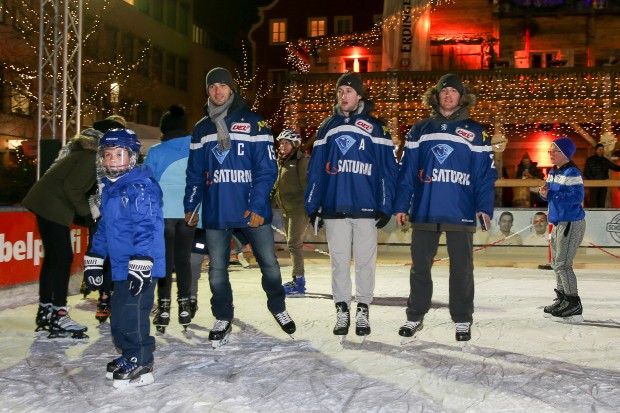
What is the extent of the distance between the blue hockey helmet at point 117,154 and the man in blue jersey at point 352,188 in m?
1.63

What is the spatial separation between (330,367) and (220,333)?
98 centimetres

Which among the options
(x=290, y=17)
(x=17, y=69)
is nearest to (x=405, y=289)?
(x=17, y=69)

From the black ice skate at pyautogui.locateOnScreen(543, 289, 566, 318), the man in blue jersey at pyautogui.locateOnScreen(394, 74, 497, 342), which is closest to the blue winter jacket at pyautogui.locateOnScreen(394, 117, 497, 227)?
the man in blue jersey at pyautogui.locateOnScreen(394, 74, 497, 342)

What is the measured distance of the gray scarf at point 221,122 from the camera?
5.60 metres

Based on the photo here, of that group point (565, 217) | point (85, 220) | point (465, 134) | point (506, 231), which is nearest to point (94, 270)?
point (85, 220)

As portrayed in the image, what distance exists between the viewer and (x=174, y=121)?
6.64m

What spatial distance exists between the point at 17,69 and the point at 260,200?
22558 mm

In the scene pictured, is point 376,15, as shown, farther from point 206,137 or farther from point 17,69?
point 206,137

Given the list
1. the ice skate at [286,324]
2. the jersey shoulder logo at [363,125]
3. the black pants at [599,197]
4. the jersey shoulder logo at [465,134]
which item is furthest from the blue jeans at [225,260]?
the black pants at [599,197]

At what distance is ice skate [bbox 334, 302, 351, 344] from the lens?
229 inches

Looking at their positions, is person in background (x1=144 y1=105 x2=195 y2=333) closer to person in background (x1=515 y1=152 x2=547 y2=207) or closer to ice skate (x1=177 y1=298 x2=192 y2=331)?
ice skate (x1=177 y1=298 x2=192 y2=331)

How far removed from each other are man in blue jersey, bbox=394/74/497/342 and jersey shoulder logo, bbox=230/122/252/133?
1.14 meters

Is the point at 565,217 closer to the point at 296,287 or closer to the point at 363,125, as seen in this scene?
the point at 363,125

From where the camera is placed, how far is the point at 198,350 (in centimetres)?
558
